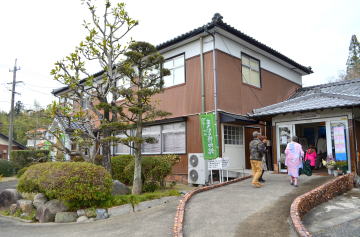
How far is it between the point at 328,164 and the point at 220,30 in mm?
6801

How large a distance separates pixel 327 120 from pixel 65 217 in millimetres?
9670

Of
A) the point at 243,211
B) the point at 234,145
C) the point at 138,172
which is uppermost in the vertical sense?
the point at 234,145

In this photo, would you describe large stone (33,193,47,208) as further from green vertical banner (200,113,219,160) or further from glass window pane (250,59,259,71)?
glass window pane (250,59,259,71)

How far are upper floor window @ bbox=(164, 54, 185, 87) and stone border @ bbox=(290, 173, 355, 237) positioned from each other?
773 cm

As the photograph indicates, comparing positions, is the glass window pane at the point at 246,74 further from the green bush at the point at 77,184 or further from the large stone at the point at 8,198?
the large stone at the point at 8,198

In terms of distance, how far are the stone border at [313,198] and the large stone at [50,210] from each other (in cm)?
610

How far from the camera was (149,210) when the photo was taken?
26.1ft

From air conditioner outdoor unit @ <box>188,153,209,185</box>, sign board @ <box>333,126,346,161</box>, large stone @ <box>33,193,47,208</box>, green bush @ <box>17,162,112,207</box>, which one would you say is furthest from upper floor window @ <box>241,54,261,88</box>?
large stone @ <box>33,193,47,208</box>

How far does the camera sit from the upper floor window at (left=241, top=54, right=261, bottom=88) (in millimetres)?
14062

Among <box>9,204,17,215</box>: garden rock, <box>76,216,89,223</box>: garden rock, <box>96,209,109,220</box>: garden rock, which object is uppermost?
<box>96,209,109,220</box>: garden rock

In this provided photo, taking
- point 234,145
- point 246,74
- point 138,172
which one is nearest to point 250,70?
point 246,74

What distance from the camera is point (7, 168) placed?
21.9 m

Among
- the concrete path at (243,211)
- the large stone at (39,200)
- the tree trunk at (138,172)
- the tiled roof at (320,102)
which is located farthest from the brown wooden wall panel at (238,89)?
the large stone at (39,200)

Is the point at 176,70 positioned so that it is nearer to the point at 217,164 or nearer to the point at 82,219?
the point at 217,164
